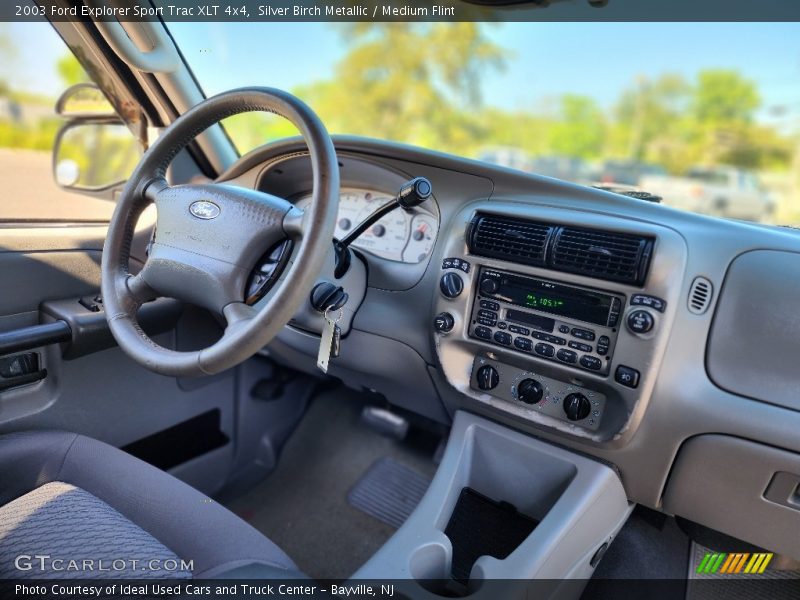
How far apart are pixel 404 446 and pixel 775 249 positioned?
5.33 ft

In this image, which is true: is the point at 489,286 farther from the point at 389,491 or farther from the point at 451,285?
the point at 389,491

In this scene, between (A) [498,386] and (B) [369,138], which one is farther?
(B) [369,138]

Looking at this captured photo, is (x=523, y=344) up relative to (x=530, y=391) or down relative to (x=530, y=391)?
up

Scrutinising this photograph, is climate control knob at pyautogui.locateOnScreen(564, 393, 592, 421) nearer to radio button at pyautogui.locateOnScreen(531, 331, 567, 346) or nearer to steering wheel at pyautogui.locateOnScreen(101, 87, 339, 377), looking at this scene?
radio button at pyautogui.locateOnScreen(531, 331, 567, 346)

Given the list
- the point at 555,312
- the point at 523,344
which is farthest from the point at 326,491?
the point at 555,312

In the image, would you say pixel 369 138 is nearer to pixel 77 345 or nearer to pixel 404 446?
pixel 77 345

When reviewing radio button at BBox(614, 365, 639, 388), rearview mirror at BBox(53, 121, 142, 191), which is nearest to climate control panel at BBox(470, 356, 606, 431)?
radio button at BBox(614, 365, 639, 388)

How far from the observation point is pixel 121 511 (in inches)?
43.0

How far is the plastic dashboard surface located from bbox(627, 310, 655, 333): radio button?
21 mm

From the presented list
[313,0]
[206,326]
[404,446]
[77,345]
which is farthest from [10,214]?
[404,446]

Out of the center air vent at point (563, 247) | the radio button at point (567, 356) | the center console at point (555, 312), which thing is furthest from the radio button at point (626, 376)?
the center air vent at point (563, 247)

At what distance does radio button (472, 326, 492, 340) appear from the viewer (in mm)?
1343

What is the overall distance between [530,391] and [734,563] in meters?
0.80

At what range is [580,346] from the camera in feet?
3.93
